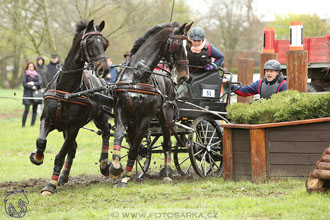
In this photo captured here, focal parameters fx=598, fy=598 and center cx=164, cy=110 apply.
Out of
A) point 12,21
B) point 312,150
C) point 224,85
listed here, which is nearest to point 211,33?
point 12,21

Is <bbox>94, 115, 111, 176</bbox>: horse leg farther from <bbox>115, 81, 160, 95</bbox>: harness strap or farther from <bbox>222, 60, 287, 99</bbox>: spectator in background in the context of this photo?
<bbox>222, 60, 287, 99</bbox>: spectator in background

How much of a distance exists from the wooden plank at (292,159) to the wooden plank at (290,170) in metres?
0.05

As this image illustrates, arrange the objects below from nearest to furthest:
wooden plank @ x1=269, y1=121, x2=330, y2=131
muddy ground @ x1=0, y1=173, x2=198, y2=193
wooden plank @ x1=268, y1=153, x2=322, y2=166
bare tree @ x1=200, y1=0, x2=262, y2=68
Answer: wooden plank @ x1=269, y1=121, x2=330, y2=131 → wooden plank @ x1=268, y1=153, x2=322, y2=166 → muddy ground @ x1=0, y1=173, x2=198, y2=193 → bare tree @ x1=200, y1=0, x2=262, y2=68

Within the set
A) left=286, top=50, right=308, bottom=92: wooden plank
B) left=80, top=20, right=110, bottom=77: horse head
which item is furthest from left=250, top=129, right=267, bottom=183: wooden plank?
left=80, top=20, right=110, bottom=77: horse head

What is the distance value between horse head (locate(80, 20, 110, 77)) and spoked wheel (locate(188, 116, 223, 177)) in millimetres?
2474

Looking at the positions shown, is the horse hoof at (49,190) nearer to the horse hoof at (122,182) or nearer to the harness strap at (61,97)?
the horse hoof at (122,182)

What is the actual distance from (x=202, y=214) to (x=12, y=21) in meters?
23.4

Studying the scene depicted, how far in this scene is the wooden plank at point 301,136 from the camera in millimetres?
7930

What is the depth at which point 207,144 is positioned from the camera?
33.2 feet

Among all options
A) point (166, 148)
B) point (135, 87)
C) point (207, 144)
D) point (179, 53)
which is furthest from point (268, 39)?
point (135, 87)

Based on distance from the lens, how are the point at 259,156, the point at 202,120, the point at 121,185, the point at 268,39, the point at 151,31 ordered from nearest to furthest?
the point at 259,156, the point at 121,185, the point at 151,31, the point at 202,120, the point at 268,39

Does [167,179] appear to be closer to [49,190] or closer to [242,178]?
[242,178]

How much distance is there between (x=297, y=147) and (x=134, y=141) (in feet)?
7.83

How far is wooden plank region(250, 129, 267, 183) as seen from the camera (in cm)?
823
